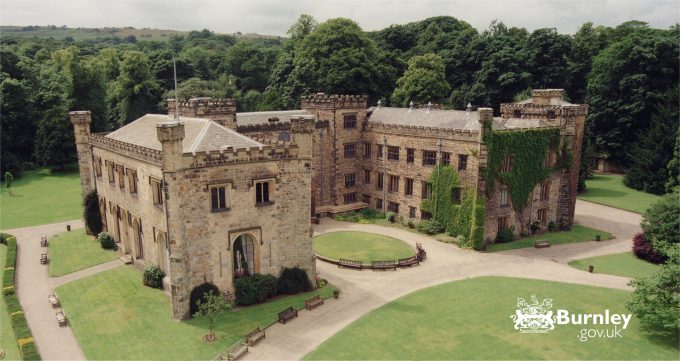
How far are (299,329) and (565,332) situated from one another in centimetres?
1567

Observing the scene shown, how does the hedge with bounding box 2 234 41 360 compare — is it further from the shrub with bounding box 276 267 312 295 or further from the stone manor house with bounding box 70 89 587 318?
the shrub with bounding box 276 267 312 295

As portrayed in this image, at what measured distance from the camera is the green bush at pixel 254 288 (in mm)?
30644

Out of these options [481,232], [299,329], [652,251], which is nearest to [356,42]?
[481,232]

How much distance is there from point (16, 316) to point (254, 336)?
15.0 metres

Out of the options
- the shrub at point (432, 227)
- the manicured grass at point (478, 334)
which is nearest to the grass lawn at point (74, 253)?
the manicured grass at point (478, 334)

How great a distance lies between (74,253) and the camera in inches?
1610

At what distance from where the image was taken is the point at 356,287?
1352 inches

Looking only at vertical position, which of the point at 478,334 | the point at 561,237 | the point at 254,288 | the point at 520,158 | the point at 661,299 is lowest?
the point at 561,237

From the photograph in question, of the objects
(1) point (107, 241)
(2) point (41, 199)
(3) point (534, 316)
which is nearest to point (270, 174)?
(3) point (534, 316)

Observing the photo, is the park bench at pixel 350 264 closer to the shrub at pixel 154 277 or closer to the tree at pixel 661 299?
the shrub at pixel 154 277

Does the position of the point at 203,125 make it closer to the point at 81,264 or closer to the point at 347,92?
the point at 81,264

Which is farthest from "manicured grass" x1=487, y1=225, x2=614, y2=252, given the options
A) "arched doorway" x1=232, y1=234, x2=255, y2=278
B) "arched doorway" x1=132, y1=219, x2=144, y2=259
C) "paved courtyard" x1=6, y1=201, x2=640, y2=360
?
"arched doorway" x1=132, y1=219, x2=144, y2=259

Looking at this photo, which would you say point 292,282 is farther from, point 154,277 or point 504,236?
point 504,236

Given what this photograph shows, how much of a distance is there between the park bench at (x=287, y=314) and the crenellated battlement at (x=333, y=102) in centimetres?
2846
